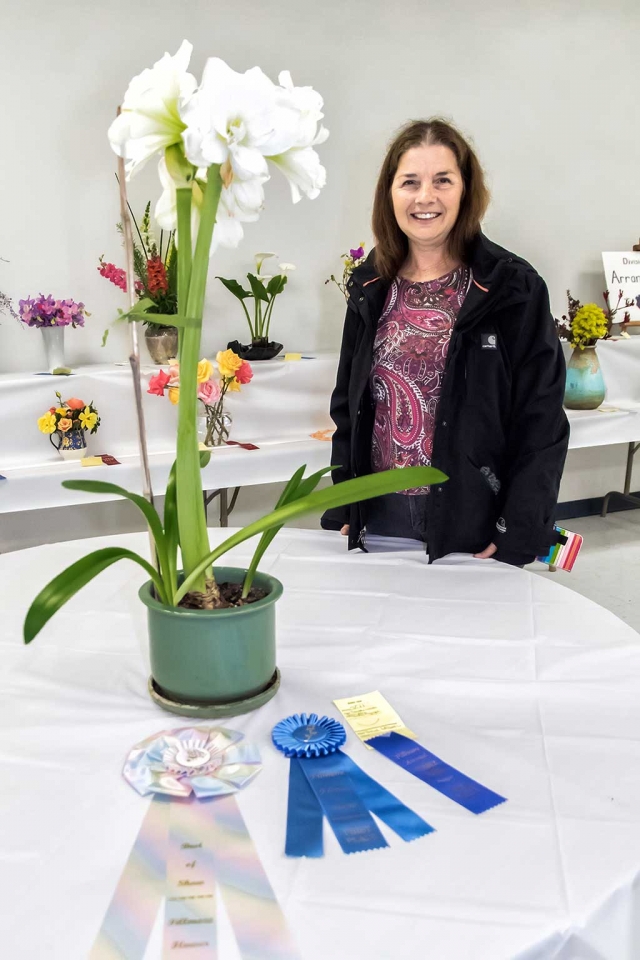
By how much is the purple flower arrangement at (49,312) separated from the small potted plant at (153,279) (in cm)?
18

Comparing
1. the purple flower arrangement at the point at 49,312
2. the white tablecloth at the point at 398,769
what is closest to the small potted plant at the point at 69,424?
the purple flower arrangement at the point at 49,312

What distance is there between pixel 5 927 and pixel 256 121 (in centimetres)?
76

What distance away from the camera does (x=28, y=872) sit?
0.68 meters

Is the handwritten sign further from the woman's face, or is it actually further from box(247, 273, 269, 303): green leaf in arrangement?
the woman's face

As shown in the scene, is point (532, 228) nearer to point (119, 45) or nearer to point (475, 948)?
point (119, 45)

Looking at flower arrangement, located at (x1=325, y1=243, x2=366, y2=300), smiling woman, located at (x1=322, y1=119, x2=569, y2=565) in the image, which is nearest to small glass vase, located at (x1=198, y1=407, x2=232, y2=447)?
flower arrangement, located at (x1=325, y1=243, x2=366, y2=300)

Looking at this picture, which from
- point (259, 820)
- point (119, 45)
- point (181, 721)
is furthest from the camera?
point (119, 45)

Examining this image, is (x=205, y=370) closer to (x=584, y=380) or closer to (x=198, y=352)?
(x=198, y=352)

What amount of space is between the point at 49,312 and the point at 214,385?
67 cm

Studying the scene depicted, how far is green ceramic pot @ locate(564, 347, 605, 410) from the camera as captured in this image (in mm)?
3537

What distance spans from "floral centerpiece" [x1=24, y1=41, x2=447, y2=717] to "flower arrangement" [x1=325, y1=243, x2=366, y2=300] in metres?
2.29

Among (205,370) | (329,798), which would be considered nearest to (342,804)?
(329,798)

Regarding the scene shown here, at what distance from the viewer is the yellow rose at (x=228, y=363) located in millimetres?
2707

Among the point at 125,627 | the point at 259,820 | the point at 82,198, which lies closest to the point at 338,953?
the point at 259,820
